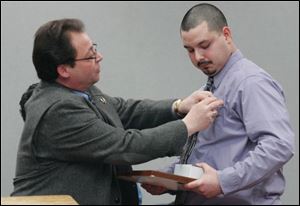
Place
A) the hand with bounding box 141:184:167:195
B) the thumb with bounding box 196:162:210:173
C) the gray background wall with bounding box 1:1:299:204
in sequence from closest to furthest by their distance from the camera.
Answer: the thumb with bounding box 196:162:210:173, the hand with bounding box 141:184:167:195, the gray background wall with bounding box 1:1:299:204

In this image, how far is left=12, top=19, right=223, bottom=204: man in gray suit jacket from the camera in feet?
5.29

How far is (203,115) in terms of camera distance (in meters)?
1.61

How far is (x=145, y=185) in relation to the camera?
180 cm

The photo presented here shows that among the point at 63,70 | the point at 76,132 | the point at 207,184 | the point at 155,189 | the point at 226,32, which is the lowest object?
the point at 155,189

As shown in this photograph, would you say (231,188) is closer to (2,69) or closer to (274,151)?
(274,151)

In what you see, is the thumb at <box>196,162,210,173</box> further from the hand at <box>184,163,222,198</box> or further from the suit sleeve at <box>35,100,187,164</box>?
the suit sleeve at <box>35,100,187,164</box>

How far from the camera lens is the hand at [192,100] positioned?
67.7 inches

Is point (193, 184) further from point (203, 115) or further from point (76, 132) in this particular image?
point (76, 132)

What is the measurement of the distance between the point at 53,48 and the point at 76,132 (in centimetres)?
30

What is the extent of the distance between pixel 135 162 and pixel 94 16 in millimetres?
1150

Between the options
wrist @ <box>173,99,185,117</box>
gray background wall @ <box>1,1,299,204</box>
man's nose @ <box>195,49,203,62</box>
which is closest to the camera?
man's nose @ <box>195,49,203,62</box>

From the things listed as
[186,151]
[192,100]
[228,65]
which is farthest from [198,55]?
[186,151]

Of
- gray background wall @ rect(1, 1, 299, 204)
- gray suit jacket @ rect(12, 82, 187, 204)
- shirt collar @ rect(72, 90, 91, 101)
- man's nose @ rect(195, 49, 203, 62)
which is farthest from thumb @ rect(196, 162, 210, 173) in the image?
gray background wall @ rect(1, 1, 299, 204)

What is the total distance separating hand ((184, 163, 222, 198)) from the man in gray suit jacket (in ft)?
0.47
